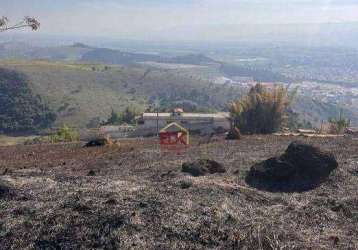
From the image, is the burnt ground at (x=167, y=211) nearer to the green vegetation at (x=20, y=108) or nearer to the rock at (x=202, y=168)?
the rock at (x=202, y=168)

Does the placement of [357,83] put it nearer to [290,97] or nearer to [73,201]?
[290,97]

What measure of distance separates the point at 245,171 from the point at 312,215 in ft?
13.2

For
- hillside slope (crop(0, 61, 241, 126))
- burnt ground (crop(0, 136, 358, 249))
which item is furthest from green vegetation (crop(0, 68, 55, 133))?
burnt ground (crop(0, 136, 358, 249))

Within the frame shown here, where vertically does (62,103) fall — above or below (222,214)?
below

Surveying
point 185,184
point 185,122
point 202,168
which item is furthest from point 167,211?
point 185,122

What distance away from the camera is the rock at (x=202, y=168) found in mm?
15523

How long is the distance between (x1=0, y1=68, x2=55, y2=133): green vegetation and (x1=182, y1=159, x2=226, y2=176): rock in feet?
217

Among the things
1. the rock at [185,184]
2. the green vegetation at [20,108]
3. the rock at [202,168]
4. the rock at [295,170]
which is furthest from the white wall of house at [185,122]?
the green vegetation at [20,108]

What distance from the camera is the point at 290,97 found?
37281 mm

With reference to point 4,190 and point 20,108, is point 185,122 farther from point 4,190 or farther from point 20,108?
point 20,108

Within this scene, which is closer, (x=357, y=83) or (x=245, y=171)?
(x=245, y=171)

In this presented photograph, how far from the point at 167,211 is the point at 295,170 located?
16.3 feet

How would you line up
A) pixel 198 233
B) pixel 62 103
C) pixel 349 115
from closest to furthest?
pixel 198 233 → pixel 62 103 → pixel 349 115

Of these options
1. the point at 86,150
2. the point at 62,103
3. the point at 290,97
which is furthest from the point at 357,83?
Answer: the point at 86,150
